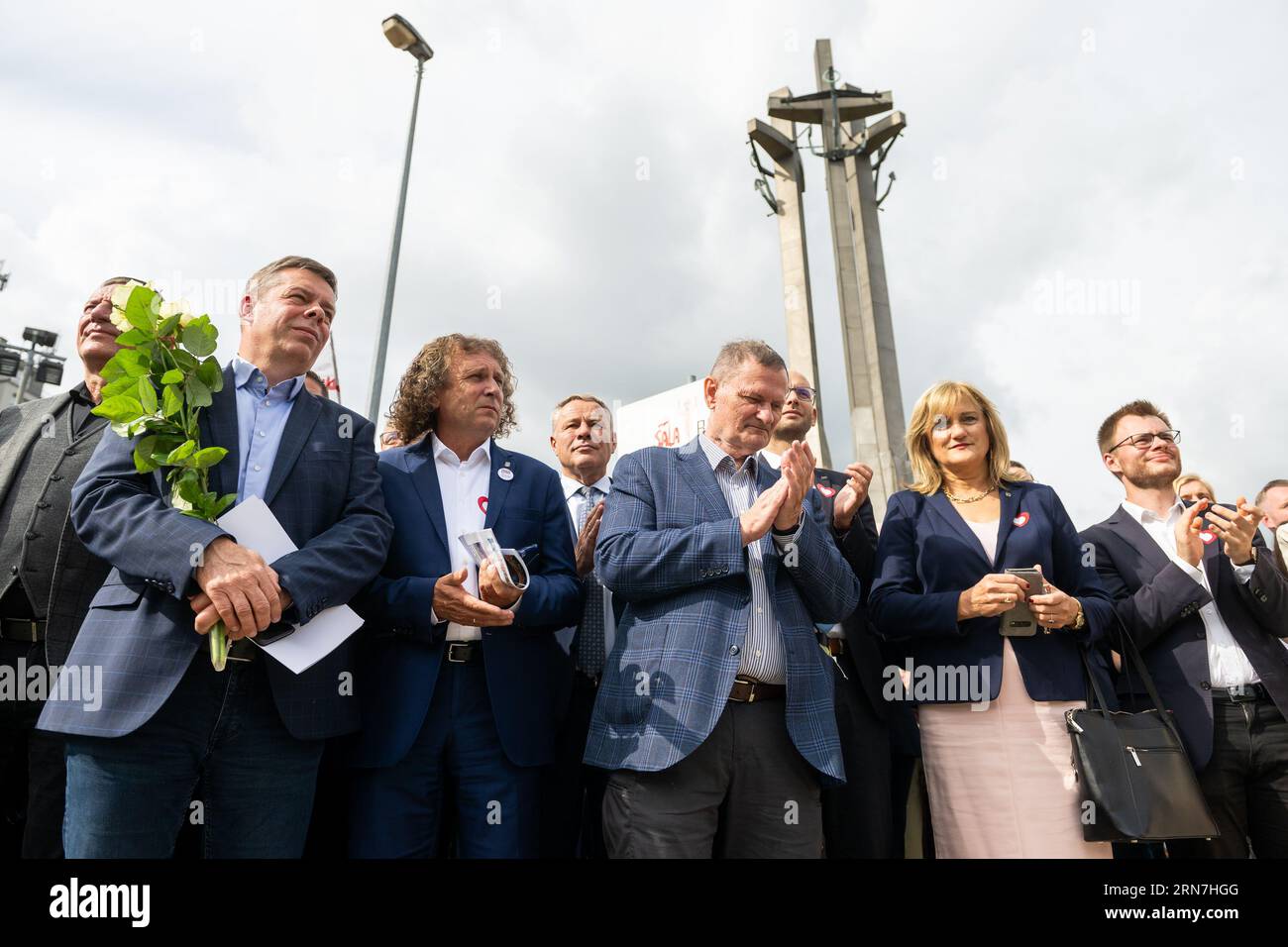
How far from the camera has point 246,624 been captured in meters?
2.27

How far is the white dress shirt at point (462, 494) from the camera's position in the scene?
2992 mm

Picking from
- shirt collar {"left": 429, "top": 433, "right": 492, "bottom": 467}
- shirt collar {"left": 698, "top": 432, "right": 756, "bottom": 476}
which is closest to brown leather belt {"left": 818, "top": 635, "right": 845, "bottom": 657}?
shirt collar {"left": 698, "top": 432, "right": 756, "bottom": 476}

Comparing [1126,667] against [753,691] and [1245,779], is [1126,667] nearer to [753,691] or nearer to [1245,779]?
[1245,779]

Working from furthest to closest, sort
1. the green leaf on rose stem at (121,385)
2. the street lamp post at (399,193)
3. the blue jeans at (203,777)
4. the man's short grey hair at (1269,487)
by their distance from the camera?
the street lamp post at (399,193)
the man's short grey hair at (1269,487)
the green leaf on rose stem at (121,385)
the blue jeans at (203,777)

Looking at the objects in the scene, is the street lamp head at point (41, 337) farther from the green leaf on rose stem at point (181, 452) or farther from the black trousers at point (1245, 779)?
the black trousers at point (1245, 779)

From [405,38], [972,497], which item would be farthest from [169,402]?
[405,38]

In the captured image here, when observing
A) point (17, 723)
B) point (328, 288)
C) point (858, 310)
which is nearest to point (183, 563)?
point (328, 288)

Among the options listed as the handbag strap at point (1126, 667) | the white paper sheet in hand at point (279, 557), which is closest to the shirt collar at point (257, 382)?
the white paper sheet in hand at point (279, 557)

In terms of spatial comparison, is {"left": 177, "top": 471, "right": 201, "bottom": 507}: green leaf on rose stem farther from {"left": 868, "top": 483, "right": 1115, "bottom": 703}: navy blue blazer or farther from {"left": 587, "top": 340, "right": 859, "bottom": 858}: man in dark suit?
{"left": 868, "top": 483, "right": 1115, "bottom": 703}: navy blue blazer

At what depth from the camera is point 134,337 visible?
261 cm

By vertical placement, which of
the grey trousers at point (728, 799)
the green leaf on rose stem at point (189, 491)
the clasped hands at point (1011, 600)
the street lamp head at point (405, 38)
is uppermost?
the street lamp head at point (405, 38)

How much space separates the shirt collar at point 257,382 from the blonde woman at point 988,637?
229 centimetres

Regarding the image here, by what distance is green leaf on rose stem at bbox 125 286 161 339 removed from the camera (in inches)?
102
